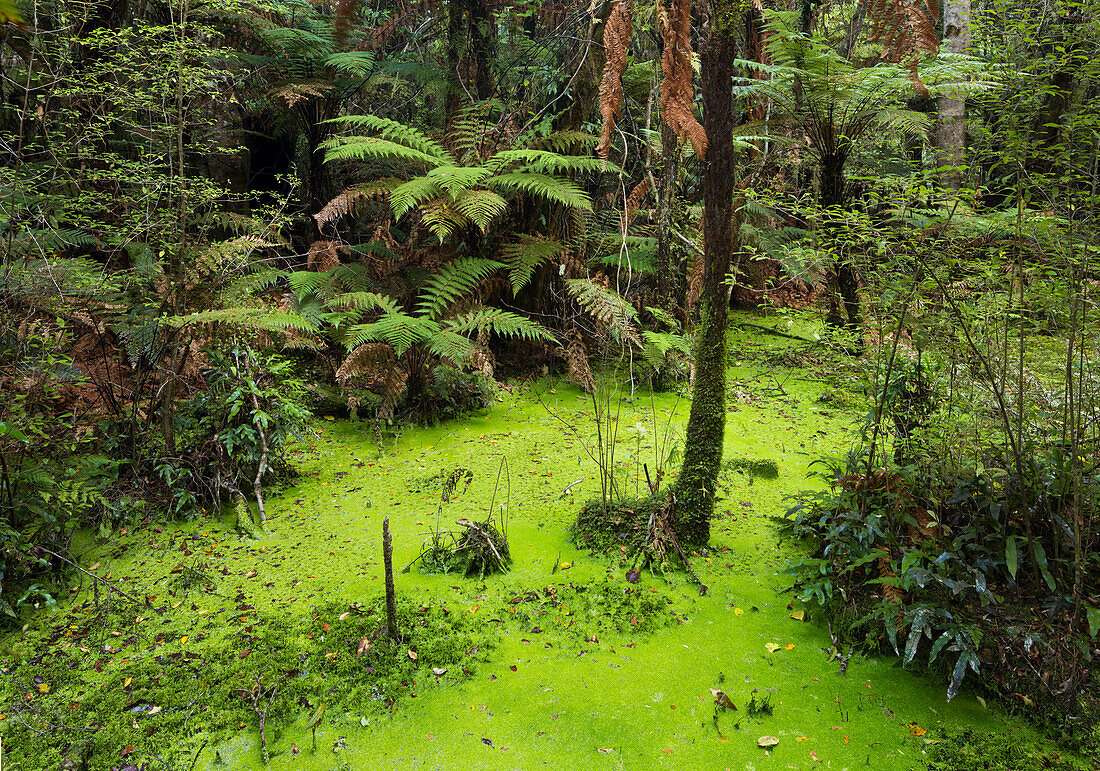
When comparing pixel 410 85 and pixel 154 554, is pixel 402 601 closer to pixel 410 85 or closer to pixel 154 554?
pixel 154 554

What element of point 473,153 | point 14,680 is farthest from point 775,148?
point 14,680

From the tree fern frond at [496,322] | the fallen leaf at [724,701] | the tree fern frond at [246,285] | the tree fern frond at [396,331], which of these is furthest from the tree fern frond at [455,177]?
the fallen leaf at [724,701]

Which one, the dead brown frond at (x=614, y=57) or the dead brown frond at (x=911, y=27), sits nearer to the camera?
the dead brown frond at (x=911, y=27)

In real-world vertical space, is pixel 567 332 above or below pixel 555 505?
above

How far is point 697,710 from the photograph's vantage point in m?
1.82

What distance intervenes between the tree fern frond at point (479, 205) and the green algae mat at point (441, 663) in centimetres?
193

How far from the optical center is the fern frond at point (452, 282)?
4332 millimetres

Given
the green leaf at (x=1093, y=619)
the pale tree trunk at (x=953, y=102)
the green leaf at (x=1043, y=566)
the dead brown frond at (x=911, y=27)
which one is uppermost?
the pale tree trunk at (x=953, y=102)

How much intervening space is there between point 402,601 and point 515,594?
1.41ft

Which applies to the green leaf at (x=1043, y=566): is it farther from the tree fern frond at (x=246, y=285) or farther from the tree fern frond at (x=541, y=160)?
the tree fern frond at (x=246, y=285)

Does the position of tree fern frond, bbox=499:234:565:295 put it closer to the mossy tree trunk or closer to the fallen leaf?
the mossy tree trunk

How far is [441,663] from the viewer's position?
6.66 feet

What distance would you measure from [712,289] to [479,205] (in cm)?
224

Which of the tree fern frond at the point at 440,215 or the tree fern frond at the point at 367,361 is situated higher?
the tree fern frond at the point at 440,215
